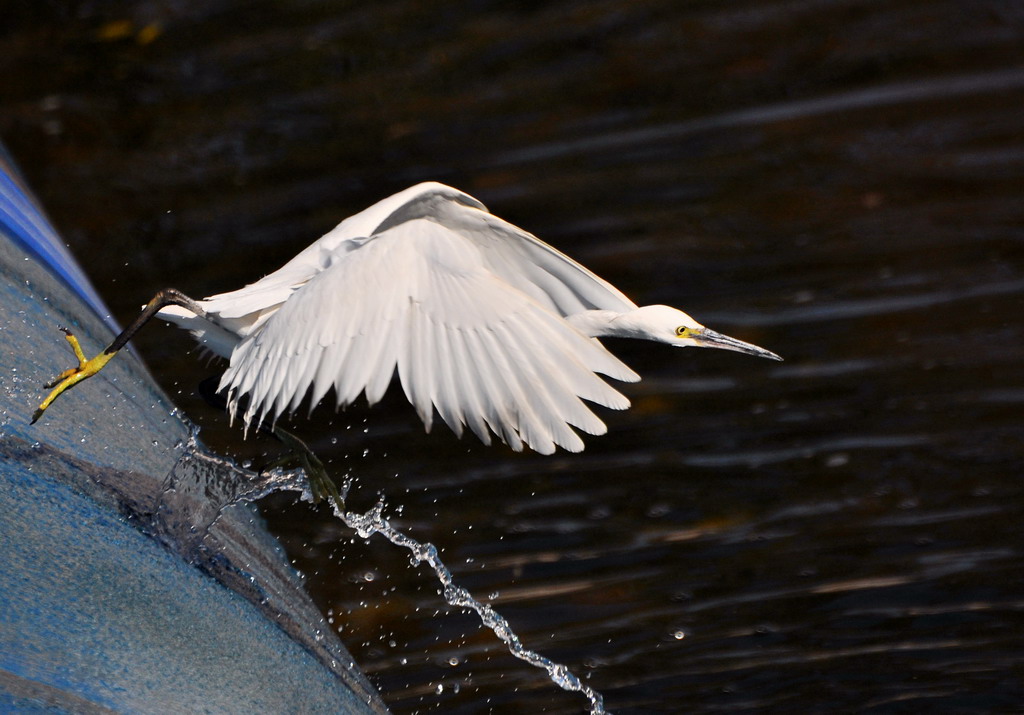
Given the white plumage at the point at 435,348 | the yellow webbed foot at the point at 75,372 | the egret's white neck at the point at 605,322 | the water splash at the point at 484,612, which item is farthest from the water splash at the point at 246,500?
the egret's white neck at the point at 605,322

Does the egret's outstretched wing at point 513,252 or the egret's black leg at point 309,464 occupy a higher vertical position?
the egret's outstretched wing at point 513,252

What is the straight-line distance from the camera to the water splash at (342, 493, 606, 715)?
240 cm

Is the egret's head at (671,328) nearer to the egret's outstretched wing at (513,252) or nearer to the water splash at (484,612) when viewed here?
the egret's outstretched wing at (513,252)

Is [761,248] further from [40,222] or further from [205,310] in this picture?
[40,222]

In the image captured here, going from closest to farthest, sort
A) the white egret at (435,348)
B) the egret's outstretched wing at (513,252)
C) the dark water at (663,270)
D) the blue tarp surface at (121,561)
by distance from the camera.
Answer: the white egret at (435,348) < the blue tarp surface at (121,561) < the egret's outstretched wing at (513,252) < the dark water at (663,270)

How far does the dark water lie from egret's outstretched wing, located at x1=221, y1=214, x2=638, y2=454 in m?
1.04

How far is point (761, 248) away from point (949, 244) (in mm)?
450

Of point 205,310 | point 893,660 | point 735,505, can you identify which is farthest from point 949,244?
point 205,310

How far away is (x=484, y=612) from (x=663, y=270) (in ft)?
3.26

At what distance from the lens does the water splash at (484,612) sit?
2.40 metres

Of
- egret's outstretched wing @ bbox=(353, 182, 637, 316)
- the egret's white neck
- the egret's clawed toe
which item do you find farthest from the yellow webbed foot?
the egret's white neck

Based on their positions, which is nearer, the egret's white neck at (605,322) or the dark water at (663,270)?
the egret's white neck at (605,322)

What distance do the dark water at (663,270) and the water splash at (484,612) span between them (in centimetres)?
4

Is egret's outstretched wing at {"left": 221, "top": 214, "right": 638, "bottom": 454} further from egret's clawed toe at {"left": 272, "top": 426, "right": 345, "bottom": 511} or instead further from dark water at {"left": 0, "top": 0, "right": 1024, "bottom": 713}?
dark water at {"left": 0, "top": 0, "right": 1024, "bottom": 713}
